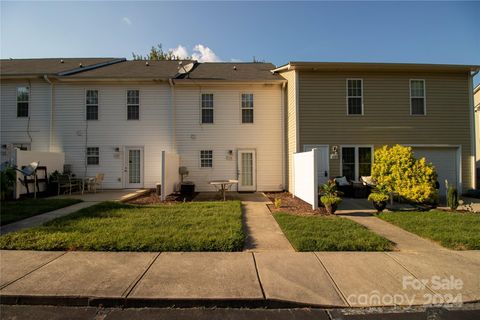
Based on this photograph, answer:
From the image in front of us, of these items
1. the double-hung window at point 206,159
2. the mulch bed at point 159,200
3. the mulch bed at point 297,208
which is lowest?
the mulch bed at point 297,208

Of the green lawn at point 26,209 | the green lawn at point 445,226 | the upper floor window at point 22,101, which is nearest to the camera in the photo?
the green lawn at point 445,226

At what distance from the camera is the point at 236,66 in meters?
15.6

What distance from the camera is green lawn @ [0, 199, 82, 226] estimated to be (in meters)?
6.61

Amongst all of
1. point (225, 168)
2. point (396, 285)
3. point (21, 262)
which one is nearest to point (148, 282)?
point (21, 262)

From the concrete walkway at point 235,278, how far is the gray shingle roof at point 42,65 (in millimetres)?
13190

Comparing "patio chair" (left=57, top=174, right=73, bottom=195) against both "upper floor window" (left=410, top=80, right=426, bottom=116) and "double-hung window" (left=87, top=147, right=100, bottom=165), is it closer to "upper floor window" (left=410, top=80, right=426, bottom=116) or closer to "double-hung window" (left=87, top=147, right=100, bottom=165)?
"double-hung window" (left=87, top=147, right=100, bottom=165)

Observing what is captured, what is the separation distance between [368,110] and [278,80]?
14.7ft

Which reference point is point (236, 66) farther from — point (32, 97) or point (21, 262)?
point (21, 262)

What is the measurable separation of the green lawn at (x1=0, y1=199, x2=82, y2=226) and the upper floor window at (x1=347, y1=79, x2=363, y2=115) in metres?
12.1

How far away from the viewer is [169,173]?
10.7 meters

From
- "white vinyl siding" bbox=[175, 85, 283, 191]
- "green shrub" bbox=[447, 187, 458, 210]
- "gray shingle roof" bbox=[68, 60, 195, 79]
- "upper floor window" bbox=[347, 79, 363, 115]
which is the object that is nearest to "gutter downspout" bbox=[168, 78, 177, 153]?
"white vinyl siding" bbox=[175, 85, 283, 191]

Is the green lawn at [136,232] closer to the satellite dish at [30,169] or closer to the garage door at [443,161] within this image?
the satellite dish at [30,169]

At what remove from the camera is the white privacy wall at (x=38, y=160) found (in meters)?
9.93

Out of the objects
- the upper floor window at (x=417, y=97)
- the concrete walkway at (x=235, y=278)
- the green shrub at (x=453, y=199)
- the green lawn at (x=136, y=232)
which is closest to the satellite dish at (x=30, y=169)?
the green lawn at (x=136, y=232)
